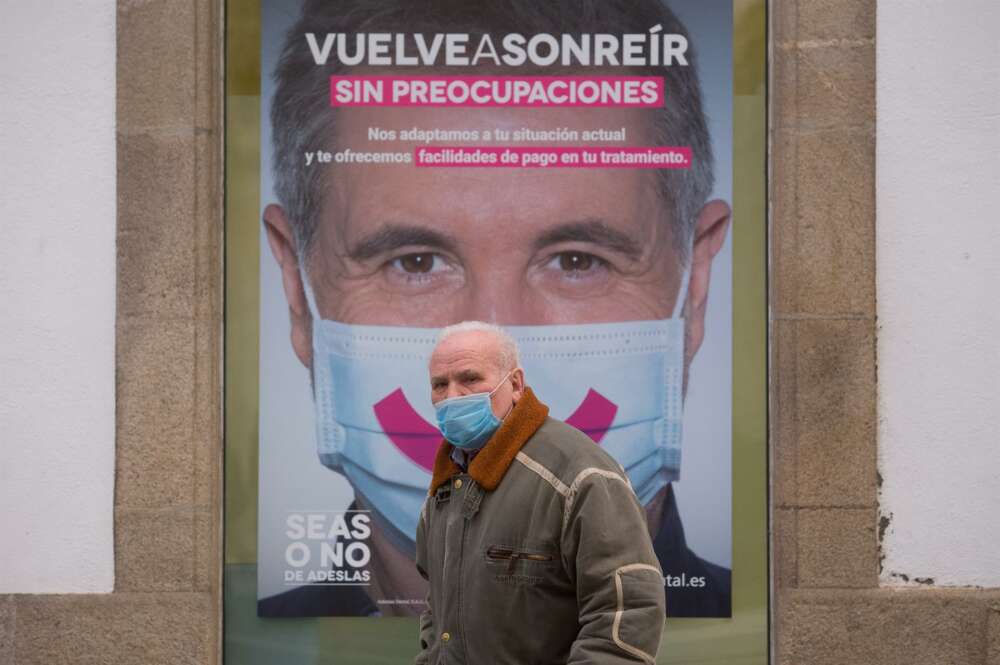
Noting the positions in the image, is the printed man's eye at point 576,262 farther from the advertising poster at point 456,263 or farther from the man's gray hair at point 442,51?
the man's gray hair at point 442,51

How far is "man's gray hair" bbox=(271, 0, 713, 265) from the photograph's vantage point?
6457 millimetres

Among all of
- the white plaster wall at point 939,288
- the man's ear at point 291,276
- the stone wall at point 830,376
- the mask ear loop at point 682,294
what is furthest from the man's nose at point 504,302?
the white plaster wall at point 939,288

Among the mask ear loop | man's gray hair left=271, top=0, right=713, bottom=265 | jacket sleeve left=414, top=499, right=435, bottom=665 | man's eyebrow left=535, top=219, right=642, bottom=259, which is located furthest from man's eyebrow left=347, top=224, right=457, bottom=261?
jacket sleeve left=414, top=499, right=435, bottom=665

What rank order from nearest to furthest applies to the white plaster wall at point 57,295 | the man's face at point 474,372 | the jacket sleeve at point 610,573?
the jacket sleeve at point 610,573 < the man's face at point 474,372 < the white plaster wall at point 57,295

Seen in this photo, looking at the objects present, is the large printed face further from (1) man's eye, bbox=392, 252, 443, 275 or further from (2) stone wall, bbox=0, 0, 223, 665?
(2) stone wall, bbox=0, 0, 223, 665

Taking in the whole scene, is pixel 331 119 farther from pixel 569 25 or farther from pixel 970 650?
pixel 970 650

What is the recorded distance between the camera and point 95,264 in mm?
6355

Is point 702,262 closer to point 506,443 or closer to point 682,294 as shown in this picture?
point 682,294

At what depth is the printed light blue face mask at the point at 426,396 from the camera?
645 centimetres

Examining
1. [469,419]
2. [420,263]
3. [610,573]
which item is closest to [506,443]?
[469,419]

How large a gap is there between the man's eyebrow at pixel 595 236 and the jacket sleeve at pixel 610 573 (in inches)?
120

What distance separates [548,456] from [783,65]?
332cm

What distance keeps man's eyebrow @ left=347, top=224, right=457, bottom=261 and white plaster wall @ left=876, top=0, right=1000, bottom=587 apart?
2033mm

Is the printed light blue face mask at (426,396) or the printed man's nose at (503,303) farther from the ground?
the printed man's nose at (503,303)
